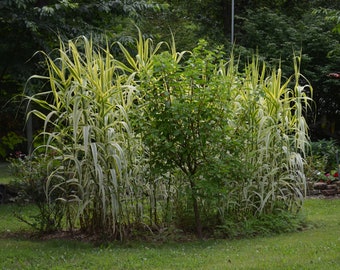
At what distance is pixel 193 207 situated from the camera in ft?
28.2

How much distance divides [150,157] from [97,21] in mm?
5832

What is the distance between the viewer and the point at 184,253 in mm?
7340

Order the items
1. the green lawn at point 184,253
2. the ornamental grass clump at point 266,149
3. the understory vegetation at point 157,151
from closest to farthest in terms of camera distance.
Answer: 1. the green lawn at point 184,253
2. the understory vegetation at point 157,151
3. the ornamental grass clump at point 266,149

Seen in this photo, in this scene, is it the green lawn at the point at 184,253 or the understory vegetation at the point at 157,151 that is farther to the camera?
the understory vegetation at the point at 157,151

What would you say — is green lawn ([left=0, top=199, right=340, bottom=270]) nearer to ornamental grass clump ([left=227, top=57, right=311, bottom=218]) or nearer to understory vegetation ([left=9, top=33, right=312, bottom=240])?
understory vegetation ([left=9, top=33, right=312, bottom=240])

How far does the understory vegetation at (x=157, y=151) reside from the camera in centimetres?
790

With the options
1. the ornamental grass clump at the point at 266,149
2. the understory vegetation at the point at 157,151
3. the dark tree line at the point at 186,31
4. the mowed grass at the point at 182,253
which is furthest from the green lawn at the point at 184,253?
the dark tree line at the point at 186,31

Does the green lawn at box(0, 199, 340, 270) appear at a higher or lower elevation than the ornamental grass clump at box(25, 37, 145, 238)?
lower

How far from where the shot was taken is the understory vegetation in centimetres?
790

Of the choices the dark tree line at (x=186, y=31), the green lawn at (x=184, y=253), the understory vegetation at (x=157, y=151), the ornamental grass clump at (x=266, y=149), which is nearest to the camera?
the green lawn at (x=184, y=253)

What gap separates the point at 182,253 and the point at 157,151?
1.34 meters

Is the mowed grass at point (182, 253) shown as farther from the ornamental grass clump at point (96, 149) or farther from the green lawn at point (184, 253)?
the ornamental grass clump at point (96, 149)

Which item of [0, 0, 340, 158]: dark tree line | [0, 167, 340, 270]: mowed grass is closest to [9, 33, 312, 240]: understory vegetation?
[0, 167, 340, 270]: mowed grass

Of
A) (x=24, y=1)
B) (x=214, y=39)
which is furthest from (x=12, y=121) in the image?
(x=24, y=1)
